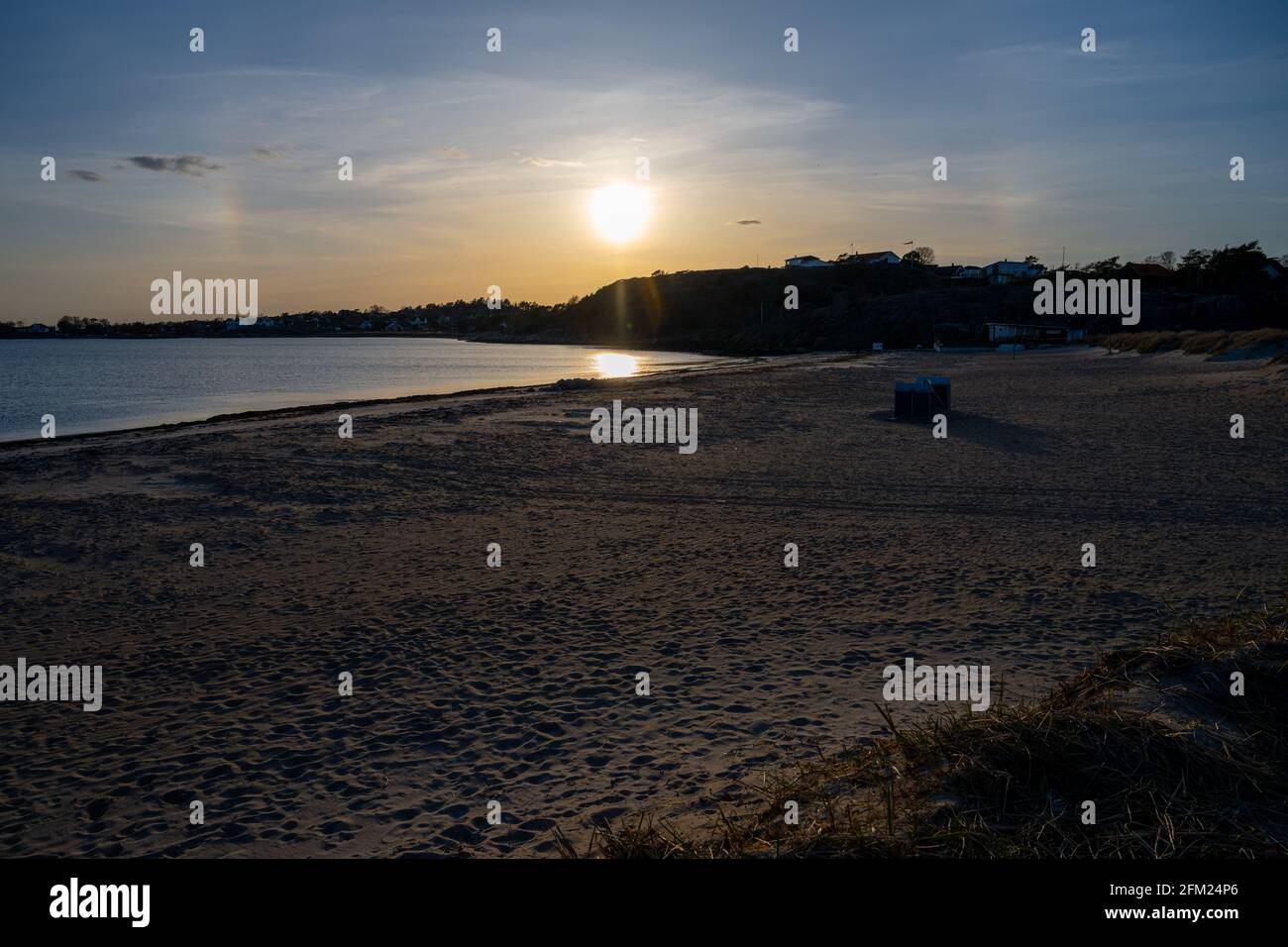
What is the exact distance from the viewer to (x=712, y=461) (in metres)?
17.6

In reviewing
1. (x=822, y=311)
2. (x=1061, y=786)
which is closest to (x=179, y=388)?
(x=1061, y=786)

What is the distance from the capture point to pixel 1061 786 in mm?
4039

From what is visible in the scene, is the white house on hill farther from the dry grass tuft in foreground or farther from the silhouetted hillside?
the dry grass tuft in foreground

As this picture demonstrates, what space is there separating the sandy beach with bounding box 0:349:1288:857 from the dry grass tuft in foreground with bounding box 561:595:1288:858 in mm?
737

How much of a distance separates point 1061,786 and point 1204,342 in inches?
1918

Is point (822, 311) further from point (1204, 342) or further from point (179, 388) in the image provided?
point (179, 388)

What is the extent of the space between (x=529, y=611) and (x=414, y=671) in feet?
5.77

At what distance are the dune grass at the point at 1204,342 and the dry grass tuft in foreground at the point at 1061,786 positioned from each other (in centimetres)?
3137

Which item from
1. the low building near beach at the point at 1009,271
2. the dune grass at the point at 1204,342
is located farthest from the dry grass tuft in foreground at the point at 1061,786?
the low building near beach at the point at 1009,271

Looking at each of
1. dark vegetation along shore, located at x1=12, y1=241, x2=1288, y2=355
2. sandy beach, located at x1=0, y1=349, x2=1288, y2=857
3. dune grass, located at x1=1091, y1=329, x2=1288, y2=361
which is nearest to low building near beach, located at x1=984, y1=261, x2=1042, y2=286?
dark vegetation along shore, located at x1=12, y1=241, x2=1288, y2=355

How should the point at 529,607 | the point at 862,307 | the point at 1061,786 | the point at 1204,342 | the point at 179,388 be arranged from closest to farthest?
the point at 1061,786 → the point at 529,607 → the point at 1204,342 → the point at 179,388 → the point at 862,307

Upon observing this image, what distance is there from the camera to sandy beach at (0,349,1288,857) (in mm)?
5023

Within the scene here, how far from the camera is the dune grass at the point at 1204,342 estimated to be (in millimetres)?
36188

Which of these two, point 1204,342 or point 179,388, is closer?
point 1204,342
